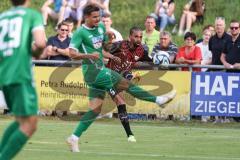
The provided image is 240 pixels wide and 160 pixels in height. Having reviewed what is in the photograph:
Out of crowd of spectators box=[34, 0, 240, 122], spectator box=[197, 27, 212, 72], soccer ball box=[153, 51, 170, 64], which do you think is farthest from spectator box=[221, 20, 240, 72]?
soccer ball box=[153, 51, 170, 64]

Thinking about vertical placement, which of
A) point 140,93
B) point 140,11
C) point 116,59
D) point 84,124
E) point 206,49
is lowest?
point 140,93

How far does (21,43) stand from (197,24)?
50.5ft

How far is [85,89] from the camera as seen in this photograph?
20.2 m

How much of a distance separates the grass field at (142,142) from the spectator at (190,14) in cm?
483

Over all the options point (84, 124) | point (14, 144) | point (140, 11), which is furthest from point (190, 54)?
point (14, 144)

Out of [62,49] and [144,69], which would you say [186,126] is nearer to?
[144,69]

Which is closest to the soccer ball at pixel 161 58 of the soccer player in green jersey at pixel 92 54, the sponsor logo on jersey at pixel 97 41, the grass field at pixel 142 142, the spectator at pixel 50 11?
the grass field at pixel 142 142

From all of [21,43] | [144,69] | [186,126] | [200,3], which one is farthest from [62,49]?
[21,43]

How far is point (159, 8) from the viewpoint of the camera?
78.7 feet

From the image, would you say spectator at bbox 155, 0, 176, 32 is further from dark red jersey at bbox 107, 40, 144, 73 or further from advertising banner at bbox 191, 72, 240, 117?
dark red jersey at bbox 107, 40, 144, 73

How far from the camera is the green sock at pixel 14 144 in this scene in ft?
31.4

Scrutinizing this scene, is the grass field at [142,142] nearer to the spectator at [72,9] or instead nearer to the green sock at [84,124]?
the green sock at [84,124]

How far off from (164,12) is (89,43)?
9777 millimetres

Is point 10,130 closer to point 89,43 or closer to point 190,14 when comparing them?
point 89,43
